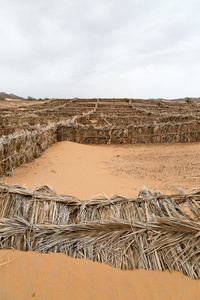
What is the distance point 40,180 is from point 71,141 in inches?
210

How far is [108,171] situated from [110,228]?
3858 mm

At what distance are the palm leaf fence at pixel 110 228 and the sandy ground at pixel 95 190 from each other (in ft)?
0.32

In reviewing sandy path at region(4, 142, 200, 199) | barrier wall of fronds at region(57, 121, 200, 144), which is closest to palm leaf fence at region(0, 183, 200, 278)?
sandy path at region(4, 142, 200, 199)

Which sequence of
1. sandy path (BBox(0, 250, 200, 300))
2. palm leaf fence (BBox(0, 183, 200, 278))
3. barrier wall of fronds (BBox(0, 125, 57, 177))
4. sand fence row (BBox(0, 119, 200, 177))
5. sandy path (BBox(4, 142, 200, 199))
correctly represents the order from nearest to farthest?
sandy path (BBox(0, 250, 200, 300)) → palm leaf fence (BBox(0, 183, 200, 278)) → sandy path (BBox(4, 142, 200, 199)) → barrier wall of fronds (BBox(0, 125, 57, 177)) → sand fence row (BBox(0, 119, 200, 177))

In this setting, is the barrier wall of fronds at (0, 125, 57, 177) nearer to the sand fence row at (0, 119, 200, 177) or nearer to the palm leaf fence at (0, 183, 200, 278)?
the sand fence row at (0, 119, 200, 177)

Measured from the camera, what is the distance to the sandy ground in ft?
5.62

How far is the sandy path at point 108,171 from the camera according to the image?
4.46 meters

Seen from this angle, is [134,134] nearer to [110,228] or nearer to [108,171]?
[108,171]

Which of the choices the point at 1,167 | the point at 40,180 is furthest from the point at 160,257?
the point at 1,167

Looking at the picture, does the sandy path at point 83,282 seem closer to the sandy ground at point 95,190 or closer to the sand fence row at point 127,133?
the sandy ground at point 95,190

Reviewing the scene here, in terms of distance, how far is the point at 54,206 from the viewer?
2.30 m

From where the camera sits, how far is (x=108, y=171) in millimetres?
5883

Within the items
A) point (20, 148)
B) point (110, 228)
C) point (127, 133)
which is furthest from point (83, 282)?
point (127, 133)

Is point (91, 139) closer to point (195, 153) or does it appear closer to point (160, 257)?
point (195, 153)
